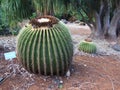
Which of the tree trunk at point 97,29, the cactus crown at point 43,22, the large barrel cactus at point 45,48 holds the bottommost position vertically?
the tree trunk at point 97,29

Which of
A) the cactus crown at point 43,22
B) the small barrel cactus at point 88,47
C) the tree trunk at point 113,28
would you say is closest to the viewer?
the cactus crown at point 43,22

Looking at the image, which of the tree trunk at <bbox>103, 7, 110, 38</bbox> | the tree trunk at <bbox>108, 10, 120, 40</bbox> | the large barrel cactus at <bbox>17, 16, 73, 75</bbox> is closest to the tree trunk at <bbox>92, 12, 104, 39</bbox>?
the tree trunk at <bbox>103, 7, 110, 38</bbox>

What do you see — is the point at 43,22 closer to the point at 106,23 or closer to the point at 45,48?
the point at 45,48

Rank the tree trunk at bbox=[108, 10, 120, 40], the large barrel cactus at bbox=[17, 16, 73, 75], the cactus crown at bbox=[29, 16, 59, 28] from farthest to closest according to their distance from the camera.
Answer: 1. the tree trunk at bbox=[108, 10, 120, 40]
2. the cactus crown at bbox=[29, 16, 59, 28]
3. the large barrel cactus at bbox=[17, 16, 73, 75]

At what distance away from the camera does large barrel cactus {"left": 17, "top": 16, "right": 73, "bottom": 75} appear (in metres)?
4.25

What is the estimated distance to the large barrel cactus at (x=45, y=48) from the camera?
4.25 metres

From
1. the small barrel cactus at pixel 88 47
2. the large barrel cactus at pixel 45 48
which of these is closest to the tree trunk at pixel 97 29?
the small barrel cactus at pixel 88 47

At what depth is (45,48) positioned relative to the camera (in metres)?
4.24

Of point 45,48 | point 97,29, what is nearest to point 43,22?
point 45,48

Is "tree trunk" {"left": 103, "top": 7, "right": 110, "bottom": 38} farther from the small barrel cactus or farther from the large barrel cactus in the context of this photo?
the large barrel cactus

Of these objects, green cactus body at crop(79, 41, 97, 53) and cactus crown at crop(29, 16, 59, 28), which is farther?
green cactus body at crop(79, 41, 97, 53)

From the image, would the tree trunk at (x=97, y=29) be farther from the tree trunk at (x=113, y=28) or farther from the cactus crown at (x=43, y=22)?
the cactus crown at (x=43, y=22)

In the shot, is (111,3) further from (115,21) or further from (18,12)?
(18,12)

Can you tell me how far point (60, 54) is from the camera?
4285 mm
